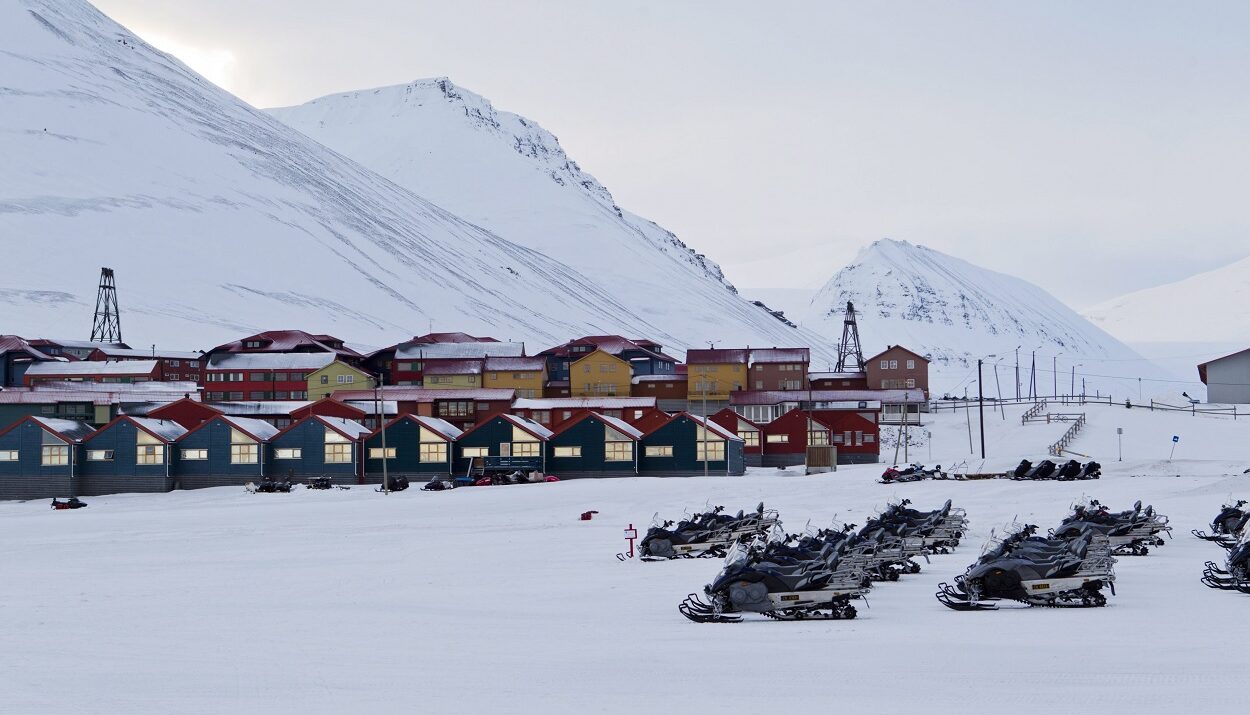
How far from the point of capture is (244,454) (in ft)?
249

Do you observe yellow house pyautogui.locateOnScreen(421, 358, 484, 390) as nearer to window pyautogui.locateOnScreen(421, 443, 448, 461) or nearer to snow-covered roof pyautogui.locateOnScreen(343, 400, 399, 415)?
snow-covered roof pyautogui.locateOnScreen(343, 400, 399, 415)

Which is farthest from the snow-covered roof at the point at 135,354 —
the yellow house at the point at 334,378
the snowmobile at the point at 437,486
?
the snowmobile at the point at 437,486

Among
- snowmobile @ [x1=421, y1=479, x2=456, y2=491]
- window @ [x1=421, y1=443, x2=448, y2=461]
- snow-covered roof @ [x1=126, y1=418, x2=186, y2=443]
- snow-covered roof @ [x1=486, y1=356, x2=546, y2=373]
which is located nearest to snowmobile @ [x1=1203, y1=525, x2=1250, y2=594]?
snowmobile @ [x1=421, y1=479, x2=456, y2=491]

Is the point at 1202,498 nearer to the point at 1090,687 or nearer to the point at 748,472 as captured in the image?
the point at 1090,687

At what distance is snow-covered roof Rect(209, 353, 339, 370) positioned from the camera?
432ft

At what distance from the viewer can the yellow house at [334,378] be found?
12681 centimetres

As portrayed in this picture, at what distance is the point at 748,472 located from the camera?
8481 cm

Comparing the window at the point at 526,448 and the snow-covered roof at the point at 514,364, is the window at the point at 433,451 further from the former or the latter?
the snow-covered roof at the point at 514,364

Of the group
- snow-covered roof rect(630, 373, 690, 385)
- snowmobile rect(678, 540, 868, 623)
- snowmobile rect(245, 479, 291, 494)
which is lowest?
snowmobile rect(678, 540, 868, 623)

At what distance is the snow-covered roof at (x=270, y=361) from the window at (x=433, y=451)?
56743 millimetres

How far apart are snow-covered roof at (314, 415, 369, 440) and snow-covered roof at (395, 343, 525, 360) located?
49.4 metres

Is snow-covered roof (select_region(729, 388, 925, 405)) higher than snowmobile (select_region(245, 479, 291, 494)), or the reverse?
snow-covered roof (select_region(729, 388, 925, 405))

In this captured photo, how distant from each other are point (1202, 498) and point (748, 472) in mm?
41030

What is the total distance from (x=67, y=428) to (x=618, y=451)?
35667mm
